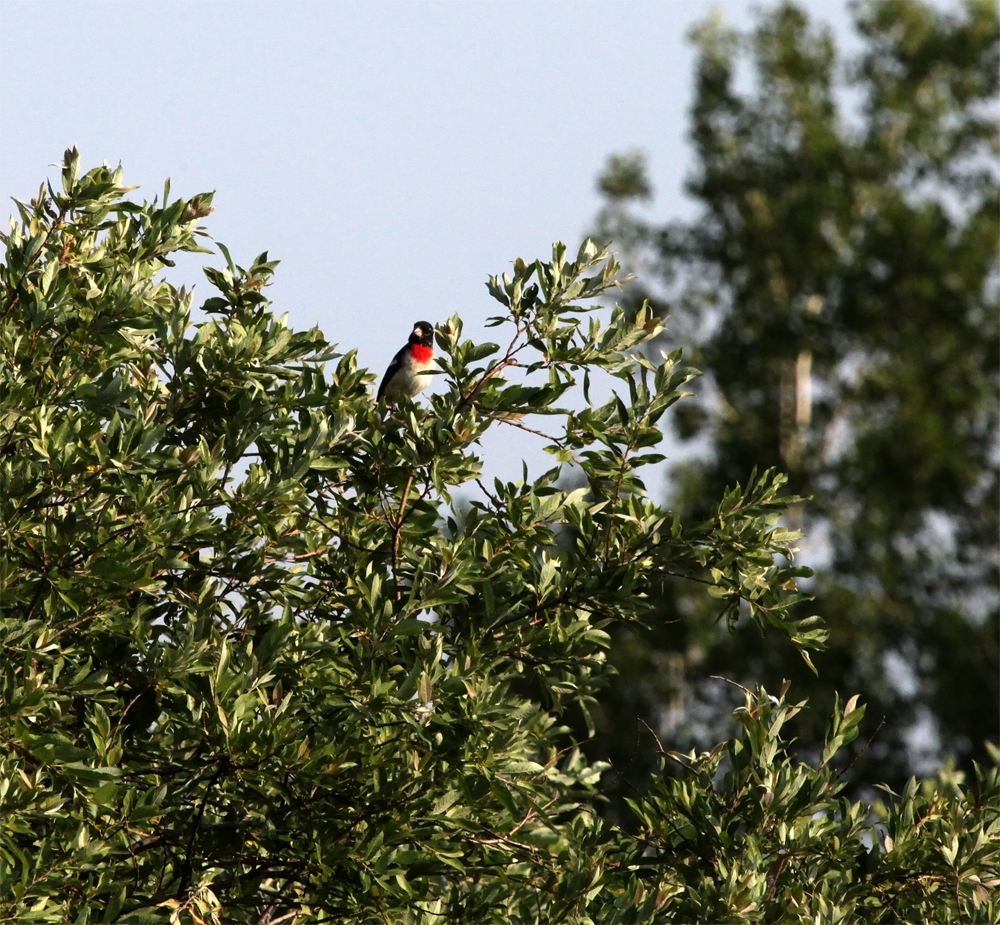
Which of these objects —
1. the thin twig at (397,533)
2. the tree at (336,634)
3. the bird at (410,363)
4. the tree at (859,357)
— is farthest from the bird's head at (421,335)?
the tree at (859,357)

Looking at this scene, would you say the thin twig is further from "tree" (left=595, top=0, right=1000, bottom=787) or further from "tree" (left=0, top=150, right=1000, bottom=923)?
"tree" (left=595, top=0, right=1000, bottom=787)

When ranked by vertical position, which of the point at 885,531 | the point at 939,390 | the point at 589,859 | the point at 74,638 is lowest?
the point at 589,859

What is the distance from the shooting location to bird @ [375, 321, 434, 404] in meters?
8.42

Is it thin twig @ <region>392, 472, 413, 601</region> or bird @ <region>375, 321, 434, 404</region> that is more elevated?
bird @ <region>375, 321, 434, 404</region>

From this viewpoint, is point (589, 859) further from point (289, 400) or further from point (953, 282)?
point (953, 282)

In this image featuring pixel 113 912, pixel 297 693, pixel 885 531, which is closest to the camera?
pixel 113 912

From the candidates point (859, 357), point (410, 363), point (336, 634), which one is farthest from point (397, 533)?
point (859, 357)

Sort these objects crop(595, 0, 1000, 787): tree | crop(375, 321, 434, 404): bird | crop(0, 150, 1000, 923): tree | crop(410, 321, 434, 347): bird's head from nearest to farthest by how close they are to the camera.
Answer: crop(0, 150, 1000, 923): tree, crop(375, 321, 434, 404): bird, crop(410, 321, 434, 347): bird's head, crop(595, 0, 1000, 787): tree

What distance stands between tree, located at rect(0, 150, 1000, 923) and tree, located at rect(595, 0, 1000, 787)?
57.8 feet

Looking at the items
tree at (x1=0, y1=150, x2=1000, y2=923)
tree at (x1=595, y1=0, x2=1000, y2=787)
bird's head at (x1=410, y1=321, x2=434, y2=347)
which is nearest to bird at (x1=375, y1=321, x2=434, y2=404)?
bird's head at (x1=410, y1=321, x2=434, y2=347)

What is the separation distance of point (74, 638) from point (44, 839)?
67 cm

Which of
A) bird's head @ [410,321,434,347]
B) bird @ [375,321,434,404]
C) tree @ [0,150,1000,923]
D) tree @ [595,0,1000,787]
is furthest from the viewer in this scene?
tree @ [595,0,1000,787]

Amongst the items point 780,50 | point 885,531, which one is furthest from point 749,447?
point 780,50

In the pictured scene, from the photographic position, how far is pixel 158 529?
4.76 metres
